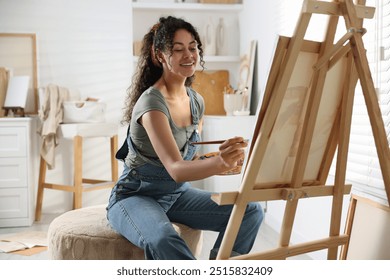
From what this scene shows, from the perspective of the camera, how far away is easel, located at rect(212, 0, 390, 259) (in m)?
1.47

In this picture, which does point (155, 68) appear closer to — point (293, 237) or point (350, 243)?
point (350, 243)

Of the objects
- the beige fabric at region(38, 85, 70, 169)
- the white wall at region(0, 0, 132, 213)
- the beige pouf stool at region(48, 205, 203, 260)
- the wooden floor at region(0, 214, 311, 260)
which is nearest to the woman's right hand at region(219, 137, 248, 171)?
the beige pouf stool at region(48, 205, 203, 260)

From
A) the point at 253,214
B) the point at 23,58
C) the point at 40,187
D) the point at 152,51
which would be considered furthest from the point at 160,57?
the point at 23,58

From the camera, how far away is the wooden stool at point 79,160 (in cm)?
381

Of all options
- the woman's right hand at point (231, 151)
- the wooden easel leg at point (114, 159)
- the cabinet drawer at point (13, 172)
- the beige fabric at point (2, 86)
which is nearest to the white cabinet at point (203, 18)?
the wooden easel leg at point (114, 159)

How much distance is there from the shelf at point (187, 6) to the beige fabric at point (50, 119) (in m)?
1.01

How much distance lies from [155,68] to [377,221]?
1.07 metres

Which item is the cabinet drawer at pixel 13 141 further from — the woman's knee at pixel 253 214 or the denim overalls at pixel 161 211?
the woman's knee at pixel 253 214

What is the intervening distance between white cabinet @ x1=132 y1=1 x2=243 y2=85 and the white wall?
141 mm

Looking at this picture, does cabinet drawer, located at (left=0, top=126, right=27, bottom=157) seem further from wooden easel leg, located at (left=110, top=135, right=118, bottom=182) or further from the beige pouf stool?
the beige pouf stool

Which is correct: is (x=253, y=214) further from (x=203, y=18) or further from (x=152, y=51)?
(x=203, y=18)

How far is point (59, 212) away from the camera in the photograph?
424 centimetres

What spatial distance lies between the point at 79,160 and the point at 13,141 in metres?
0.50

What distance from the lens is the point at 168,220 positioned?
165 cm
